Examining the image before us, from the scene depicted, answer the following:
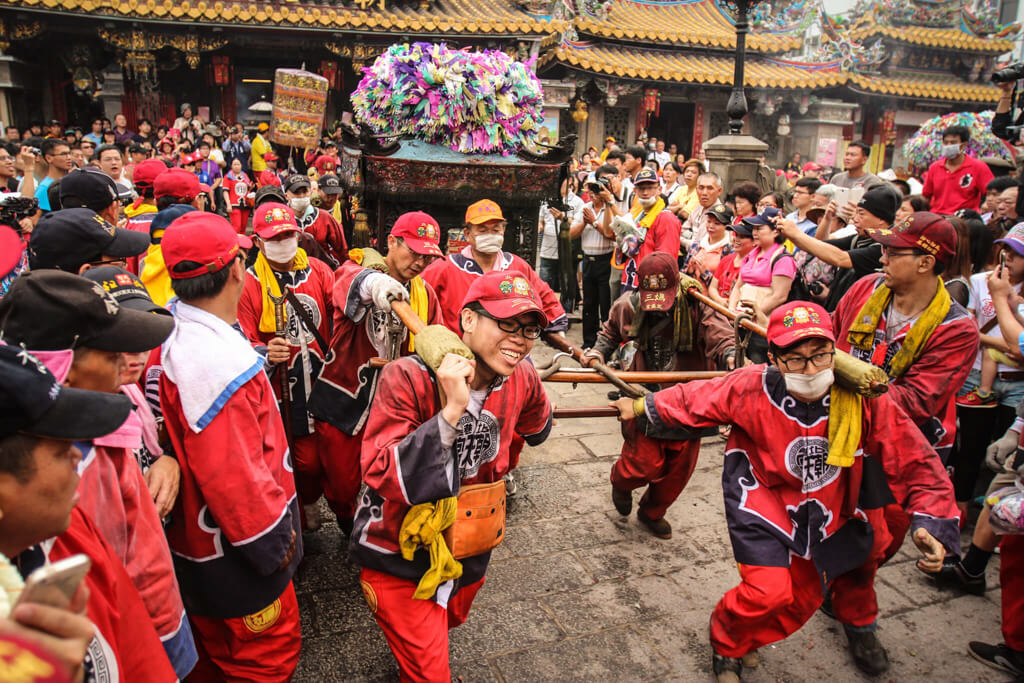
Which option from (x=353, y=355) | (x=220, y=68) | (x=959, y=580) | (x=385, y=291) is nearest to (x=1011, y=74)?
(x=959, y=580)

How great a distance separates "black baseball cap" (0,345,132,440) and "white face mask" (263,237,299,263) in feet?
7.42

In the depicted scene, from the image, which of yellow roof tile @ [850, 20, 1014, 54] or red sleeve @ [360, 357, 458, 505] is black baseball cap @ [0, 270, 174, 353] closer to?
red sleeve @ [360, 357, 458, 505]

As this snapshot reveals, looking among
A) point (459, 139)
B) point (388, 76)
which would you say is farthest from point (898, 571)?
point (388, 76)

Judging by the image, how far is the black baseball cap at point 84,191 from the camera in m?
3.90

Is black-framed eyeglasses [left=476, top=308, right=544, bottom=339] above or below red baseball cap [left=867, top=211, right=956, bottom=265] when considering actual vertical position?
below

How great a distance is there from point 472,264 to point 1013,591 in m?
3.51

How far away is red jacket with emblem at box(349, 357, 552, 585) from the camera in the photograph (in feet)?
7.23

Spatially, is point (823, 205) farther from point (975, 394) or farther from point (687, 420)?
point (687, 420)

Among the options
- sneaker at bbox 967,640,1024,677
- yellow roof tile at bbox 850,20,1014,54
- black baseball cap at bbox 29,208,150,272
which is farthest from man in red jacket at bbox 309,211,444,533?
yellow roof tile at bbox 850,20,1014,54

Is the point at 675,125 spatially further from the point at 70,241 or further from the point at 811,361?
the point at 70,241

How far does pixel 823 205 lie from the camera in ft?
21.7

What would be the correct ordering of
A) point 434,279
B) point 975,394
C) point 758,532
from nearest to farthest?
point 758,532, point 975,394, point 434,279

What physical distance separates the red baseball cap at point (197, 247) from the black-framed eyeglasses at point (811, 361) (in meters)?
2.28

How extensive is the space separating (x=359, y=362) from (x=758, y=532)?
222 centimetres
